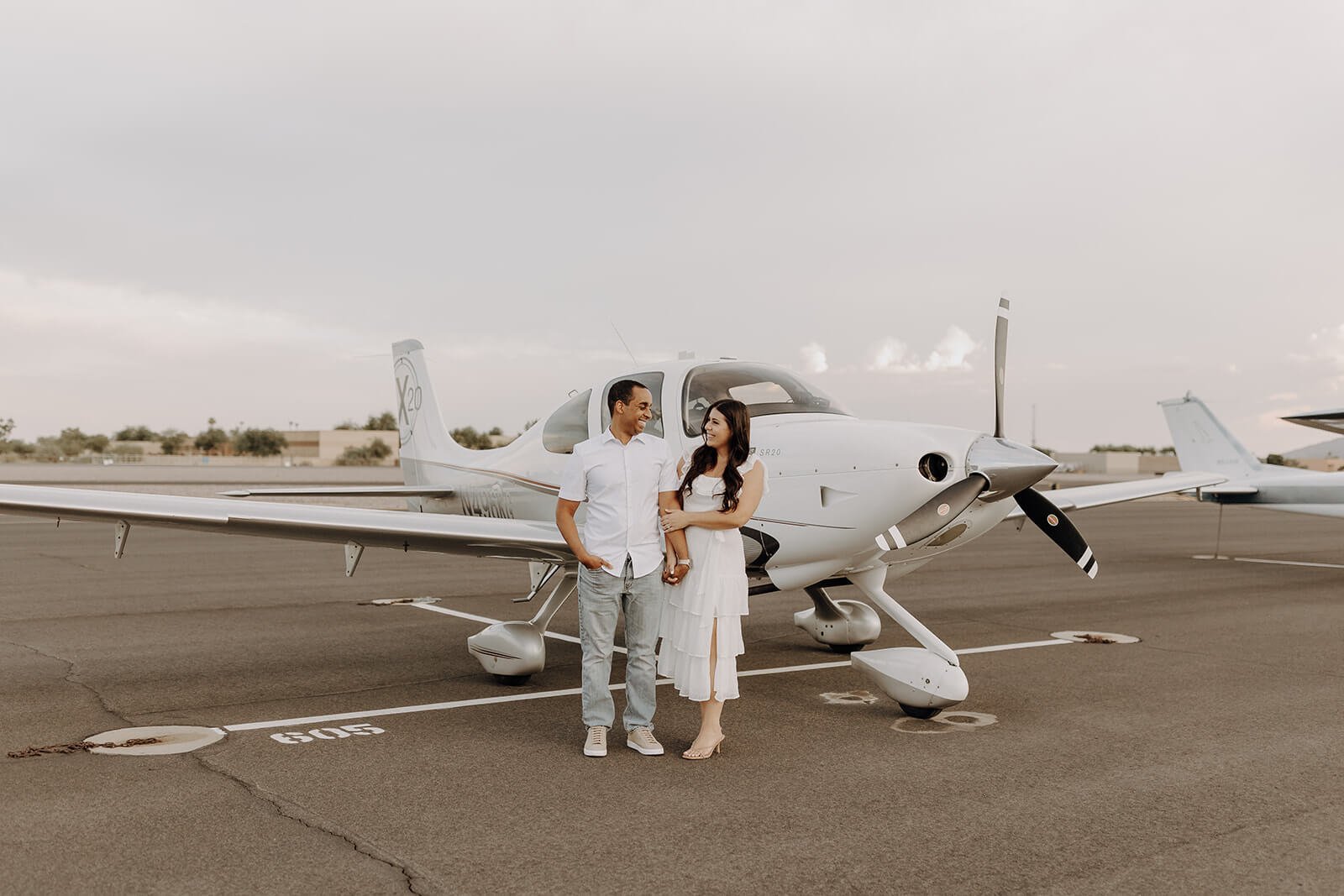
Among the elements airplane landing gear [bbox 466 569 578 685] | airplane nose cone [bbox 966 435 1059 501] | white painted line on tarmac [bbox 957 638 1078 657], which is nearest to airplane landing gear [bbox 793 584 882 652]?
white painted line on tarmac [bbox 957 638 1078 657]

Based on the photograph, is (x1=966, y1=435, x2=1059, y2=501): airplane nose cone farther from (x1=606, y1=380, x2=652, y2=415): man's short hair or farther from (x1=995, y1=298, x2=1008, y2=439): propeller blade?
(x1=606, y1=380, x2=652, y2=415): man's short hair

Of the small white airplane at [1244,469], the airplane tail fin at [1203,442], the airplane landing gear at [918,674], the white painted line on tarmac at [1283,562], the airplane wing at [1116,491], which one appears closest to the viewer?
the airplane landing gear at [918,674]

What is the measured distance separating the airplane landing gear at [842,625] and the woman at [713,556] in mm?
2988

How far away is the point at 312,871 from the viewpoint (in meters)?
3.34

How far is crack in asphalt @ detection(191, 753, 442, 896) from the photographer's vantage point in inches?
128

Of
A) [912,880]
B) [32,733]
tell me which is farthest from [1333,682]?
[32,733]

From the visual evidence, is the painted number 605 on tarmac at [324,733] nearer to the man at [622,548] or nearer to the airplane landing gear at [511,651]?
the airplane landing gear at [511,651]

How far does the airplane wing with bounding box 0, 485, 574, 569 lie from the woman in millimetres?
1450

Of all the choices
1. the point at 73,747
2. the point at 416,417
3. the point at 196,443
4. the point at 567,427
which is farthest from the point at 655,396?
the point at 196,443

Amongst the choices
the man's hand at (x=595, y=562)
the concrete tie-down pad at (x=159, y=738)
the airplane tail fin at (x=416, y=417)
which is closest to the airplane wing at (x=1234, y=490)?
the airplane tail fin at (x=416, y=417)

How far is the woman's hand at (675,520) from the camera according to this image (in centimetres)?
473

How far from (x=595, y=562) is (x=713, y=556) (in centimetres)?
58

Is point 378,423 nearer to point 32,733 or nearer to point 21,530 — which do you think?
point 21,530

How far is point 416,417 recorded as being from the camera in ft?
35.9
